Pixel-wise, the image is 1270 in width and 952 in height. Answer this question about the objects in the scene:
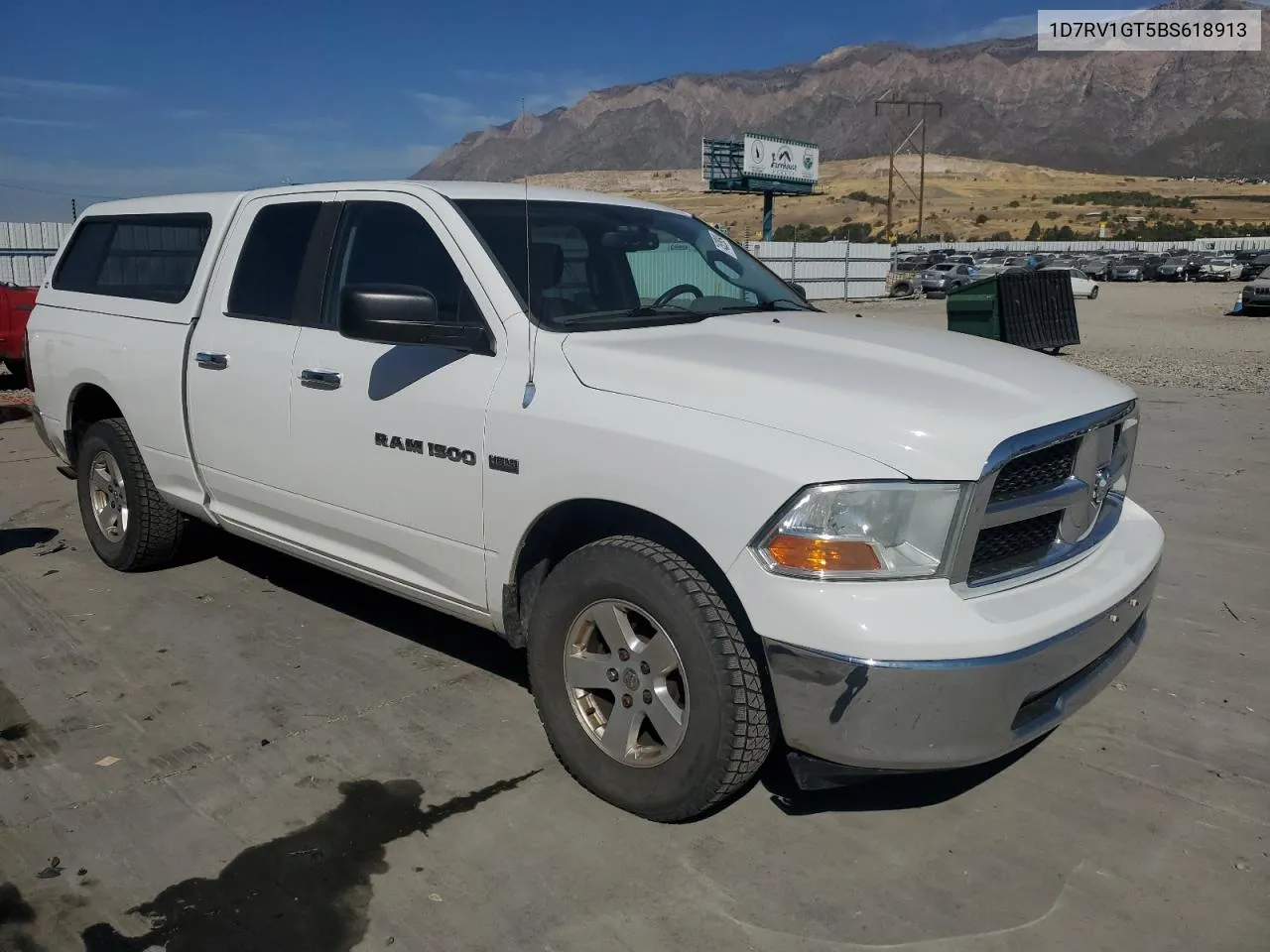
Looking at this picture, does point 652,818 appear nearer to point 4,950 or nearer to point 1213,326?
point 4,950

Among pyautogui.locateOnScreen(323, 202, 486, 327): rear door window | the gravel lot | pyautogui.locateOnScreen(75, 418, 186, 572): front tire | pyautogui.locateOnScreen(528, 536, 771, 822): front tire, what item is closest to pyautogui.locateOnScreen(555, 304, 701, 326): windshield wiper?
pyautogui.locateOnScreen(323, 202, 486, 327): rear door window

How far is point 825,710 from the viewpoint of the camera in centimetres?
273

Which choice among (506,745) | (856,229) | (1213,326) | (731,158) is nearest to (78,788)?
(506,745)

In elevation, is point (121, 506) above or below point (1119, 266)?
below

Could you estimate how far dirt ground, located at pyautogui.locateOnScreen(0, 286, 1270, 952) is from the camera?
2811mm

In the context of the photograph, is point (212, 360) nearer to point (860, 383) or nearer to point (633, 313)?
point (633, 313)

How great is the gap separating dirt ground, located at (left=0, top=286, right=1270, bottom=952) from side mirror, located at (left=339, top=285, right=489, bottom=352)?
4.60 feet

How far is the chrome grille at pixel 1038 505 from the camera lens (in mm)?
2803

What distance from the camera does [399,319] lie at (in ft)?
11.3

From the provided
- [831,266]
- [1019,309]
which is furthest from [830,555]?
[831,266]

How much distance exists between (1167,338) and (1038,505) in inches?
876

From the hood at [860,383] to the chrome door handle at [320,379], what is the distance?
107cm

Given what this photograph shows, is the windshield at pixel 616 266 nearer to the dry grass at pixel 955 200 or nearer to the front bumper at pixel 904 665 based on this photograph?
the front bumper at pixel 904 665

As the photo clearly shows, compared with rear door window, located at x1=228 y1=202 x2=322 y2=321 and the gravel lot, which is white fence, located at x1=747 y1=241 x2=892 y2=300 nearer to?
the gravel lot
